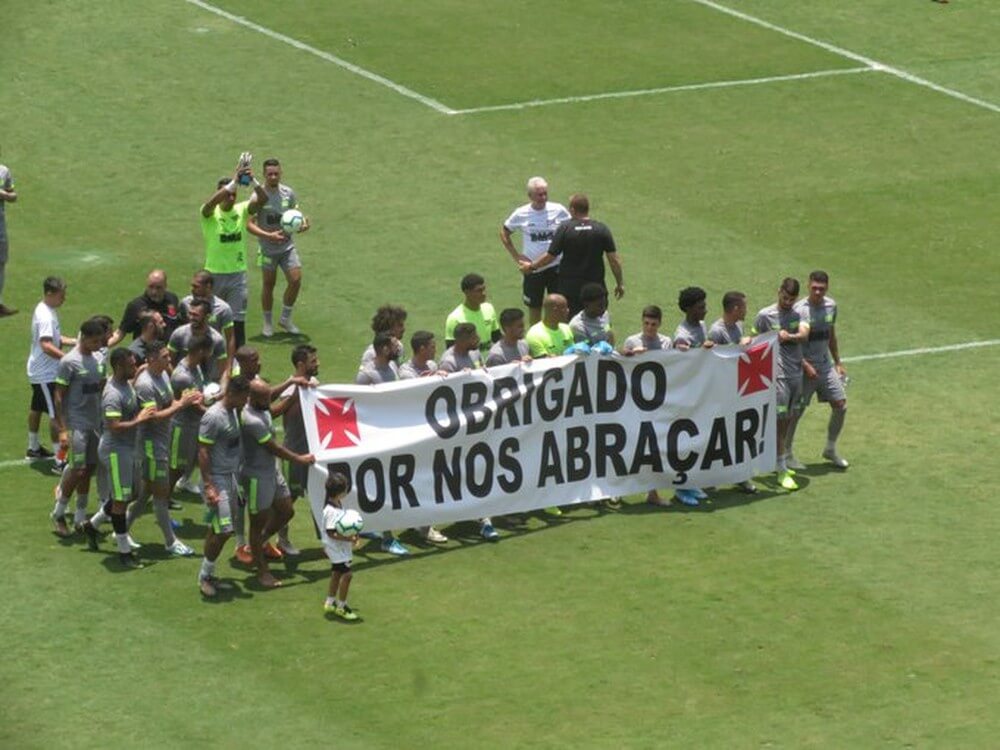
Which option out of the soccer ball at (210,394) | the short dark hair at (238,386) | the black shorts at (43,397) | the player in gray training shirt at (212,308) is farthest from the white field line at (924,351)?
the black shorts at (43,397)

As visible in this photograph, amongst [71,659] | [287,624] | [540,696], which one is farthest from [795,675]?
[71,659]

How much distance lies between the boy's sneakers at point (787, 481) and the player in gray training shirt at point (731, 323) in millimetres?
1421

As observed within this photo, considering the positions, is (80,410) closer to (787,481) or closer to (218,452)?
(218,452)

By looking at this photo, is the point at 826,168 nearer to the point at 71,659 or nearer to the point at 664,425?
the point at 664,425

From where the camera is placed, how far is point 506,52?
3875 cm

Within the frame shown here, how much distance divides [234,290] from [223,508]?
689cm

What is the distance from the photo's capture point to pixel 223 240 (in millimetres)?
26516

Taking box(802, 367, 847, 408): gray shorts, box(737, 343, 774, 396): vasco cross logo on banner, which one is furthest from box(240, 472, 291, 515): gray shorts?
box(802, 367, 847, 408): gray shorts

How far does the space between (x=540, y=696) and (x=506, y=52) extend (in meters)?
21.6

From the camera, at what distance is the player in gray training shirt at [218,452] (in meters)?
20.4

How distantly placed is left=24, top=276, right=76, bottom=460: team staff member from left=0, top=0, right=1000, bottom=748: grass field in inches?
17.1

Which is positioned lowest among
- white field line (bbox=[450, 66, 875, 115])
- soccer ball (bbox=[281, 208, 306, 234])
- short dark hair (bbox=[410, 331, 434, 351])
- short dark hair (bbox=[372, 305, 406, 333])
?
short dark hair (bbox=[410, 331, 434, 351])

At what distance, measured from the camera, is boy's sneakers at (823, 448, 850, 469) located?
23.8 metres

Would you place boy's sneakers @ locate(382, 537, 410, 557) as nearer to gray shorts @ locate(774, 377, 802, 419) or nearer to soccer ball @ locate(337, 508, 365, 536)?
soccer ball @ locate(337, 508, 365, 536)
